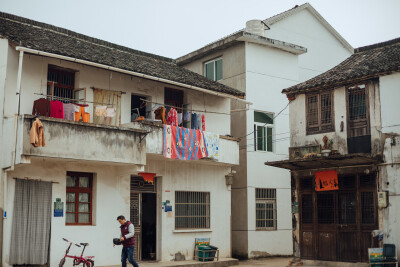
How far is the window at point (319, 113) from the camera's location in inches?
784

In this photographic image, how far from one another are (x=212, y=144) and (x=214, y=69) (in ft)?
22.3

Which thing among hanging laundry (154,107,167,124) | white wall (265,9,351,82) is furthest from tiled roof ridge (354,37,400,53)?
hanging laundry (154,107,167,124)

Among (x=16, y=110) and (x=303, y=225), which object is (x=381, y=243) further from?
(x=16, y=110)

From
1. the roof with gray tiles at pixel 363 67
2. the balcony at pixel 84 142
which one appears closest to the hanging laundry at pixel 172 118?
the balcony at pixel 84 142

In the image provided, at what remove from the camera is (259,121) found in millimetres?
25844

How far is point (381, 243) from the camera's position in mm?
17625

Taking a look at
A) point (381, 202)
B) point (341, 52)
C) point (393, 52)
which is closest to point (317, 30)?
point (341, 52)

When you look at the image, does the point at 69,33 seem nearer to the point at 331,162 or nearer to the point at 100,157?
the point at 100,157

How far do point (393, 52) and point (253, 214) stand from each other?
960cm

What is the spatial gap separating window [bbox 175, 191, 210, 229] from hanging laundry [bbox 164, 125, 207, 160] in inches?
80.8

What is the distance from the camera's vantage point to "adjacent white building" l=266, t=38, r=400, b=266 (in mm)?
17844

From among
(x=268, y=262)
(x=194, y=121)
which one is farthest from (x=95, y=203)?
(x=268, y=262)

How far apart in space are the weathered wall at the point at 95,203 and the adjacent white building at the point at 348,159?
5.70m

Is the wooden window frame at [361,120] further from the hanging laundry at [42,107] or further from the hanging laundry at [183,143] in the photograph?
the hanging laundry at [42,107]
